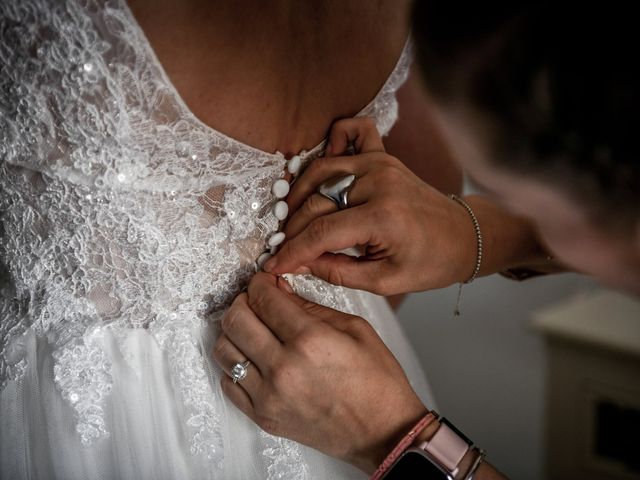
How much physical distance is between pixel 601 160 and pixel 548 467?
1890mm

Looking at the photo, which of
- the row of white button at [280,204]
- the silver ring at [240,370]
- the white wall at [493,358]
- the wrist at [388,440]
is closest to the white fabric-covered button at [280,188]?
the row of white button at [280,204]

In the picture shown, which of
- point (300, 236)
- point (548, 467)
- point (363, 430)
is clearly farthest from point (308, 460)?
point (548, 467)

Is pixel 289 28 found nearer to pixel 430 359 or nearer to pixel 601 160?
pixel 601 160

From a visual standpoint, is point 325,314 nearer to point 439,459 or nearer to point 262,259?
point 262,259

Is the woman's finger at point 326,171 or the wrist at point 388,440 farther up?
the woman's finger at point 326,171

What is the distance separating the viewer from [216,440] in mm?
900

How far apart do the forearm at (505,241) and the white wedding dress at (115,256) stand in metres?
0.32

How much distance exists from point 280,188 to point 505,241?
415 millimetres

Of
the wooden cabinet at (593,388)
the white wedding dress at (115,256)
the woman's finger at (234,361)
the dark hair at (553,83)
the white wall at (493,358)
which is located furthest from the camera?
the white wall at (493,358)

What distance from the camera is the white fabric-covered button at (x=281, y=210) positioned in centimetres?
92

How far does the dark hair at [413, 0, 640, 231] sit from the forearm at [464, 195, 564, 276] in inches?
19.3

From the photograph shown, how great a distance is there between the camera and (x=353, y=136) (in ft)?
3.21

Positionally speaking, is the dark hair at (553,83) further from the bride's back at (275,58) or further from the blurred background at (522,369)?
the blurred background at (522,369)

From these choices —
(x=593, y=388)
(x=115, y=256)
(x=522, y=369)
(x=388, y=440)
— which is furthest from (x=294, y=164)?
(x=522, y=369)
